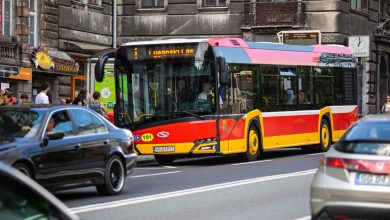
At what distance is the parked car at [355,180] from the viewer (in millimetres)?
8773

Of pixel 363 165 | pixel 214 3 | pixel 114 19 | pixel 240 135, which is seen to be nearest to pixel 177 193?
pixel 363 165

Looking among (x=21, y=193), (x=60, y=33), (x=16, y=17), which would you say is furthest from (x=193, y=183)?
(x=60, y=33)

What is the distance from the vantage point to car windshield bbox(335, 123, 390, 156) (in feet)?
29.4

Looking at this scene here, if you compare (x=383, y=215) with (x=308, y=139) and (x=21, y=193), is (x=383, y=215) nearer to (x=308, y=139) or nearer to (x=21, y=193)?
(x=21, y=193)

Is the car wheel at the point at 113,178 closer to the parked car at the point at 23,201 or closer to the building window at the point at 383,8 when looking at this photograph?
the parked car at the point at 23,201

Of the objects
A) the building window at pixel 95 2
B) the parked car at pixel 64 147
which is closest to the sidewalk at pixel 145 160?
the parked car at pixel 64 147

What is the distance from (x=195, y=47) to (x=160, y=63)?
0.90 m

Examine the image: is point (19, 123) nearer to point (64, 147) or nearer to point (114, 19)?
point (64, 147)

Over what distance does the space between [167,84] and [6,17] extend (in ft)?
35.1

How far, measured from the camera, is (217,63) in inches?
760

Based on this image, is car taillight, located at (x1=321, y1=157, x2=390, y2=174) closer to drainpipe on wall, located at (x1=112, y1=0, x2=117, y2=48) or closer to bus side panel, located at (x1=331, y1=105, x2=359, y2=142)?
bus side panel, located at (x1=331, y1=105, x2=359, y2=142)

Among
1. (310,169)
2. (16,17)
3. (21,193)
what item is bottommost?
(310,169)

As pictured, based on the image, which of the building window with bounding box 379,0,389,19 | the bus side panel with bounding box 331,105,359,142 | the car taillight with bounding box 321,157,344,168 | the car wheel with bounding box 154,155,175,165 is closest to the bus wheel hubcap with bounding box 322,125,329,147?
the bus side panel with bounding box 331,105,359,142

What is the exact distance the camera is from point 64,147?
1190 centimetres
